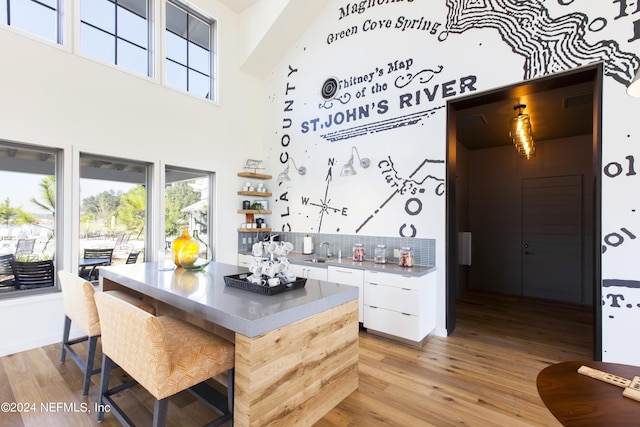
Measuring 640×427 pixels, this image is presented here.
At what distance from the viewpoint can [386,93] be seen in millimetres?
3895

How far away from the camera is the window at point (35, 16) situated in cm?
307

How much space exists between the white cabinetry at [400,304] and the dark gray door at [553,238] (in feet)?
10.3

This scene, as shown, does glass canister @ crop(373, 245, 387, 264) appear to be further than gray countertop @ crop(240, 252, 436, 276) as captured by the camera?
Yes

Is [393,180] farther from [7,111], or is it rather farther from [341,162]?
[7,111]

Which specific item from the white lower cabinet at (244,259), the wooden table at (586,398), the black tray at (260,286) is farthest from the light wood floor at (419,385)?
the white lower cabinet at (244,259)

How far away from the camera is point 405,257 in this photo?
3.48 metres

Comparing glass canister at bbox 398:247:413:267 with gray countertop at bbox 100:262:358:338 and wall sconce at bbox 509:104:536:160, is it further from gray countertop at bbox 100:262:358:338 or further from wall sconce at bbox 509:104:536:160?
wall sconce at bbox 509:104:536:160

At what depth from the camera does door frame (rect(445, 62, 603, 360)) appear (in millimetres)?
2568

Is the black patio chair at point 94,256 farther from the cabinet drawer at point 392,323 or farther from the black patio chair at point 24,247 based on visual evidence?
the cabinet drawer at point 392,323

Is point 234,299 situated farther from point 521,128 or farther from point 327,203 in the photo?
point 521,128

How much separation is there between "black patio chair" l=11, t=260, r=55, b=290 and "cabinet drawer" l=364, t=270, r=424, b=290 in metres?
3.53

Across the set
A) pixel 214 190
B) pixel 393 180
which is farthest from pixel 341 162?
pixel 214 190

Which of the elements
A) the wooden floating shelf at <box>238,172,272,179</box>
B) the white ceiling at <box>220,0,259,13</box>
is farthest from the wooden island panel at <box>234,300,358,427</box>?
the white ceiling at <box>220,0,259,13</box>

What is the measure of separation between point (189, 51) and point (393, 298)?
459cm
